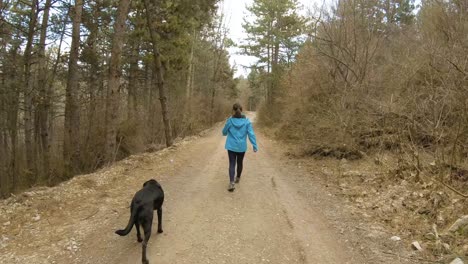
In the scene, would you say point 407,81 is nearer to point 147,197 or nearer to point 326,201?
point 326,201

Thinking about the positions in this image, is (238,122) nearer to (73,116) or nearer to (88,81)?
(73,116)

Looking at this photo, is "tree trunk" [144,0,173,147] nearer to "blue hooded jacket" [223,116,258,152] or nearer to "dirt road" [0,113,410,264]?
"dirt road" [0,113,410,264]

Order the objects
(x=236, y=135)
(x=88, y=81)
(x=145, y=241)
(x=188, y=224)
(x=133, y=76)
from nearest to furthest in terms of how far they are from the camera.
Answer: (x=145, y=241) < (x=188, y=224) < (x=236, y=135) < (x=88, y=81) < (x=133, y=76)

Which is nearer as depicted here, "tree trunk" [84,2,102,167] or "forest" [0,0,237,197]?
"forest" [0,0,237,197]

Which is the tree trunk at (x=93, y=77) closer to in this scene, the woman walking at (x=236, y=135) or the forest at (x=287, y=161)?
the forest at (x=287, y=161)

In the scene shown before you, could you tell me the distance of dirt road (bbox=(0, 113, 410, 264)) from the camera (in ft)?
16.4

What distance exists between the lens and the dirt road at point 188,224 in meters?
5.00

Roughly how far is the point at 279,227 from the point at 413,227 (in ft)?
7.05

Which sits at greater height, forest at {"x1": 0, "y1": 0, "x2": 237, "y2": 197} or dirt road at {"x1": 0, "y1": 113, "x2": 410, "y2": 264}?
forest at {"x1": 0, "y1": 0, "x2": 237, "y2": 197}

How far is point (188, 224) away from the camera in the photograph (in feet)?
20.0

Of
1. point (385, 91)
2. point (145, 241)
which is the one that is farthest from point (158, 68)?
point (145, 241)

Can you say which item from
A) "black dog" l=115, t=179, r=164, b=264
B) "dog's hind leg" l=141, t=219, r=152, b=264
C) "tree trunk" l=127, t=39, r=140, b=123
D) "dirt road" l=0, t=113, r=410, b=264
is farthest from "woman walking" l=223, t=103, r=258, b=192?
"tree trunk" l=127, t=39, r=140, b=123

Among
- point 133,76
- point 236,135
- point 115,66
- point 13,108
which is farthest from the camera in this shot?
point 133,76

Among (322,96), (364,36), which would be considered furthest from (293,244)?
(322,96)
